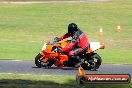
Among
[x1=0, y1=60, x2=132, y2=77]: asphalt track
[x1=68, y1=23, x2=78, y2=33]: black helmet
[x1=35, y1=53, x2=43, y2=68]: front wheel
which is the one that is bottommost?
[x1=0, y1=60, x2=132, y2=77]: asphalt track

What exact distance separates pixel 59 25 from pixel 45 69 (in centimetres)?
1923

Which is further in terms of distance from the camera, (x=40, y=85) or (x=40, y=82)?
(x=40, y=82)

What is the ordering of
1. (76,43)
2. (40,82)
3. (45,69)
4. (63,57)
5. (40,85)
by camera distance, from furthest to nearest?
(63,57), (76,43), (45,69), (40,82), (40,85)

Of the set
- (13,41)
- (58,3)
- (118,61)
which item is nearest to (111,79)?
(118,61)

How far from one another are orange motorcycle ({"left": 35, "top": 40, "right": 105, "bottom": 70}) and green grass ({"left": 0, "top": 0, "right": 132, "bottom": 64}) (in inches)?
86.2

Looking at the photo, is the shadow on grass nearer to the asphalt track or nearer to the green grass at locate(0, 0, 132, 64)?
the asphalt track

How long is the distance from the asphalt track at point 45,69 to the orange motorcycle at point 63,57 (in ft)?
0.68

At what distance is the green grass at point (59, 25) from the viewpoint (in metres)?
22.8

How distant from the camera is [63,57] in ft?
57.7

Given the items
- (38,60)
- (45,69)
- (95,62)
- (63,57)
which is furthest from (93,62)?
(38,60)

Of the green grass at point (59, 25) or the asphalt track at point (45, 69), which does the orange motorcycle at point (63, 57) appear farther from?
the green grass at point (59, 25)

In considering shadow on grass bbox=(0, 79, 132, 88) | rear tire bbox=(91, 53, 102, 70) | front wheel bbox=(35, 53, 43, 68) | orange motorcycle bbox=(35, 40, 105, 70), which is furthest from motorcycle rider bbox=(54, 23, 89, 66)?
shadow on grass bbox=(0, 79, 132, 88)

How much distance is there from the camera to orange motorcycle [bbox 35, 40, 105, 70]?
57.2 feet

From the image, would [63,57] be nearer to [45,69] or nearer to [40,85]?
[45,69]
